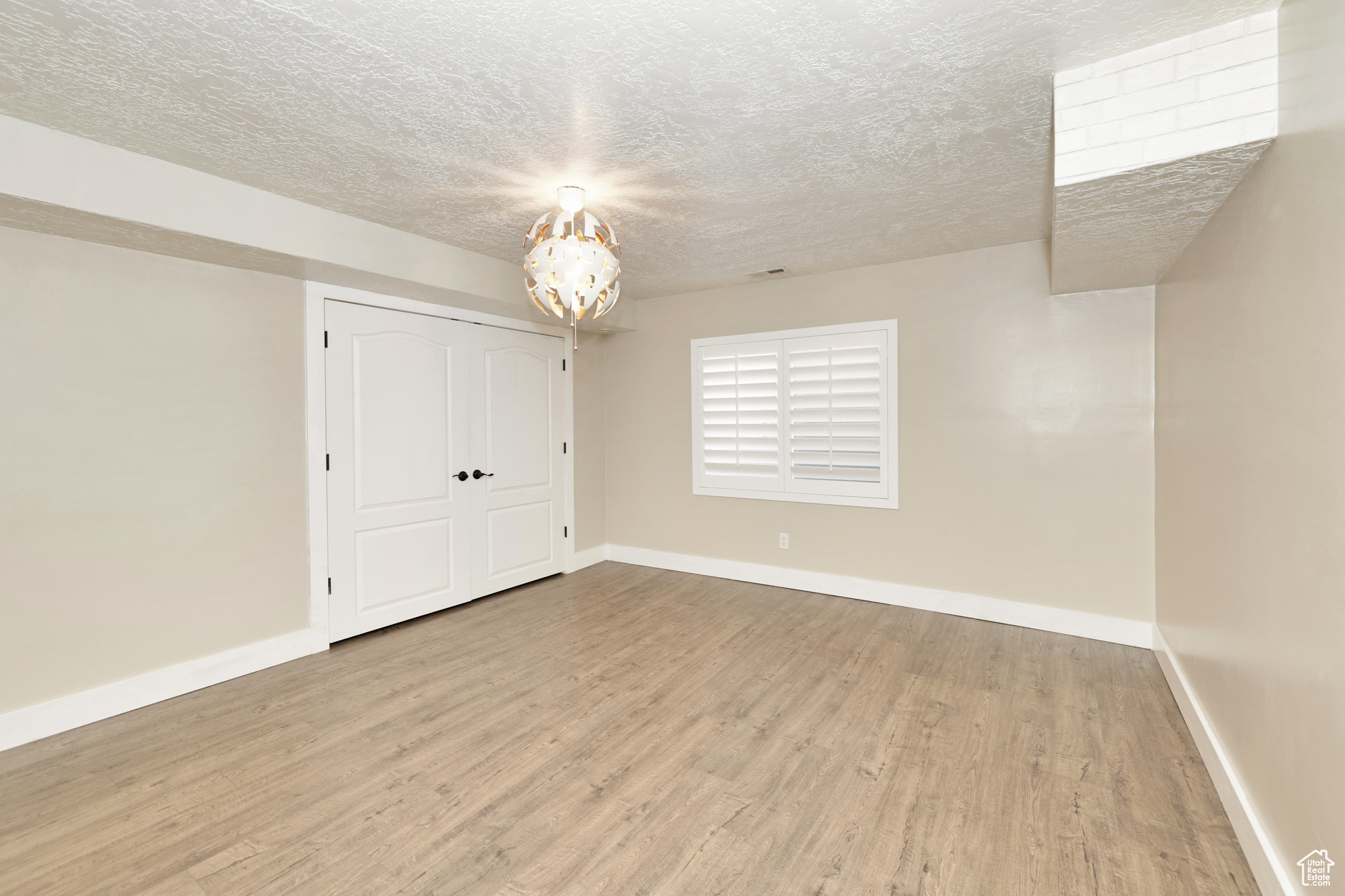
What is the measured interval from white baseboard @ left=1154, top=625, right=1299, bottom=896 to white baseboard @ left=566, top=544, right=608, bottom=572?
414cm

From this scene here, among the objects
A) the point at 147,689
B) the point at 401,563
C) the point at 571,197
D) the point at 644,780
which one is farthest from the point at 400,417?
the point at 644,780

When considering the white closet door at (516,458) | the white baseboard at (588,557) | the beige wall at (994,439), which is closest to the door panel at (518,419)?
the white closet door at (516,458)

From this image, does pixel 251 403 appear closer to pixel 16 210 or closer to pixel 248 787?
pixel 16 210

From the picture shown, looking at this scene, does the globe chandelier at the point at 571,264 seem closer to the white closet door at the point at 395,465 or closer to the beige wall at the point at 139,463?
the white closet door at the point at 395,465

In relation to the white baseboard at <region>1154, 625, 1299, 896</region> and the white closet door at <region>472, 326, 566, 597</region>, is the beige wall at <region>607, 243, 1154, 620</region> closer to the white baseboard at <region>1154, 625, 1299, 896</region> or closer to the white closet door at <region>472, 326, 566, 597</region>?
the white baseboard at <region>1154, 625, 1299, 896</region>

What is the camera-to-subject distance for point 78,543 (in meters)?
2.62

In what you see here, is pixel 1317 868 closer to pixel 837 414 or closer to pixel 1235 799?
pixel 1235 799

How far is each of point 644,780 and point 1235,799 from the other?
1.96m

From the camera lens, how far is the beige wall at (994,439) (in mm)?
3400

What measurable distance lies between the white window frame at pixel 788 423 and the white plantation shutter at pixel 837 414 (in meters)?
0.02

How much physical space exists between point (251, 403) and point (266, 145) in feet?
4.80

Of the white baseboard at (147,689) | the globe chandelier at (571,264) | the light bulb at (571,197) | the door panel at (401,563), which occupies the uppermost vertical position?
the light bulb at (571,197)

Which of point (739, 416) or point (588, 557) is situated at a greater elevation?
point (739, 416)

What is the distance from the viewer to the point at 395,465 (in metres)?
3.84
